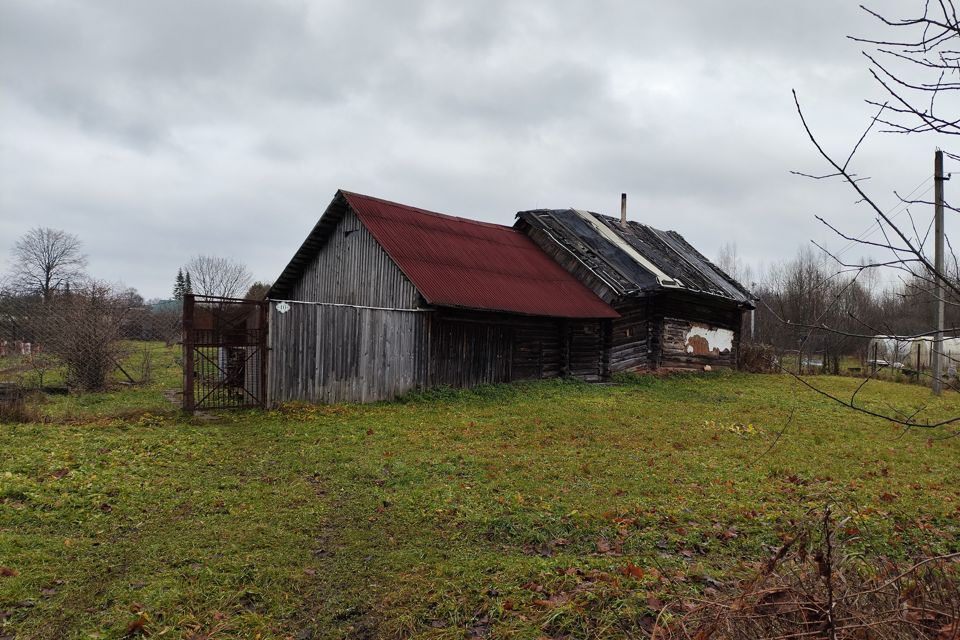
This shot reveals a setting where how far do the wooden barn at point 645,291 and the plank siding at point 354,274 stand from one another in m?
8.33

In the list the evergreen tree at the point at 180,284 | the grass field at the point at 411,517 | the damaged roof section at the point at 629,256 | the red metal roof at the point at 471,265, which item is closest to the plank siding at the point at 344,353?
the red metal roof at the point at 471,265

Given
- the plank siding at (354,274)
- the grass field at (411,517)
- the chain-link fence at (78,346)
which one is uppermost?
the plank siding at (354,274)

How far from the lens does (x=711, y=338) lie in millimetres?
25078

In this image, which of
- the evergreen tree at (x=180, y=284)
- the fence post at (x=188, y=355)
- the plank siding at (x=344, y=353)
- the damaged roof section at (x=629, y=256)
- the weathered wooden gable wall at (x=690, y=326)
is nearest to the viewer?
the fence post at (x=188, y=355)

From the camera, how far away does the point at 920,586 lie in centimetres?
325

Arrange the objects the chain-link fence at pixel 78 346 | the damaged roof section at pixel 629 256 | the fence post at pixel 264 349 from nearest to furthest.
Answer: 1. the fence post at pixel 264 349
2. the chain-link fence at pixel 78 346
3. the damaged roof section at pixel 629 256

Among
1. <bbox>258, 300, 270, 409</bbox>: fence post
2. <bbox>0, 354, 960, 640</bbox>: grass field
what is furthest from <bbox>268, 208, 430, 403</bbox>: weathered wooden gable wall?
<bbox>0, 354, 960, 640</bbox>: grass field

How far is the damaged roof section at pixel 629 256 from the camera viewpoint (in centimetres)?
2125

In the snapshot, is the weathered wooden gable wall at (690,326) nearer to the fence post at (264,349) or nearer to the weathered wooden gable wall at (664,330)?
the weathered wooden gable wall at (664,330)

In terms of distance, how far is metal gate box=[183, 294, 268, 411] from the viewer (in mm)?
11977

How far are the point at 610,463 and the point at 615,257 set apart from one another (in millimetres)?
15119

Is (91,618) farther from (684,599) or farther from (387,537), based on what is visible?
(684,599)

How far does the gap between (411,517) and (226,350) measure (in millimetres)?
8814

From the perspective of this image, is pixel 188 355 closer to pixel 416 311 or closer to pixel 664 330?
pixel 416 311
